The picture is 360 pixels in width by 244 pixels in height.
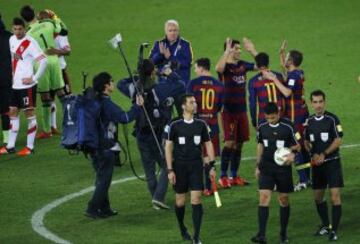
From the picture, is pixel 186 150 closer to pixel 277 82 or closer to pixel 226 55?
pixel 277 82

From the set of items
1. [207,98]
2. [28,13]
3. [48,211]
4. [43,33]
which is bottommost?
[48,211]

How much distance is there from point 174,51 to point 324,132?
5647 mm

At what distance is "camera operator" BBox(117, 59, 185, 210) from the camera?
59.4 ft

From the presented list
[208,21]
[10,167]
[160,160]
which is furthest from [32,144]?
[208,21]

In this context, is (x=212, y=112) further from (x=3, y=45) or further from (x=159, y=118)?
(x=3, y=45)

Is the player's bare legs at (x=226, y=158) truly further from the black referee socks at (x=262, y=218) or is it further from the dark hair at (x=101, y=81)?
the black referee socks at (x=262, y=218)

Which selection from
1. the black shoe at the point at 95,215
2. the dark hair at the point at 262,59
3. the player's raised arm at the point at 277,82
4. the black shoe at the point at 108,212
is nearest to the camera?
the black shoe at the point at 95,215

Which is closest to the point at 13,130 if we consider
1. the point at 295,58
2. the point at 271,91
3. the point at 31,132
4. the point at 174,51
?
the point at 31,132

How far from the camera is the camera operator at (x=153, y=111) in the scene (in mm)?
18094

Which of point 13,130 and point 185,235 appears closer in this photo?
point 185,235

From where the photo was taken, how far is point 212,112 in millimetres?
18953

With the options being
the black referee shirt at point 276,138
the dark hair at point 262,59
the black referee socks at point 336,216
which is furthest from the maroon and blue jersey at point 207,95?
the black referee socks at point 336,216

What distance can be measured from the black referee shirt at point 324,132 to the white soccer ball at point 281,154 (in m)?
0.65

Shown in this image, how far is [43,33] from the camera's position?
23891mm
